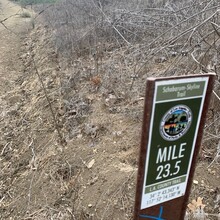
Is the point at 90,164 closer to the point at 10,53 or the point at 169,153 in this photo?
the point at 169,153

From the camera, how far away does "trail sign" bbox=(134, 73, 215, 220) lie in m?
1.52

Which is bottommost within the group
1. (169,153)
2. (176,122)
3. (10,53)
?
(10,53)

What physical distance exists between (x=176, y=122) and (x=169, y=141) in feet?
0.31

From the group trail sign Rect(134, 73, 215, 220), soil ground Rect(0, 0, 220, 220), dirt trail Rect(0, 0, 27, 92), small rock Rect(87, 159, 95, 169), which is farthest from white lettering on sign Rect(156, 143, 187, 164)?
dirt trail Rect(0, 0, 27, 92)

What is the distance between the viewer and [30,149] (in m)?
5.08

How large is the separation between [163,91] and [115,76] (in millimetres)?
4031

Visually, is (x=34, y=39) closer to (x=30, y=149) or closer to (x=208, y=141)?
(x=30, y=149)

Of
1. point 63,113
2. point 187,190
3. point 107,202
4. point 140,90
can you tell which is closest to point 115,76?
point 140,90

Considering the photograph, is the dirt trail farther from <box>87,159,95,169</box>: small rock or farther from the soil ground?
<box>87,159,95,169</box>: small rock

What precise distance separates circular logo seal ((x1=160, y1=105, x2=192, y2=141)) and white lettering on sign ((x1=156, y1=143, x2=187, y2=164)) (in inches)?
2.0

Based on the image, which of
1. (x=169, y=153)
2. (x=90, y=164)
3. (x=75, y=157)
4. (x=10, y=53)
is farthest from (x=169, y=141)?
(x=10, y=53)

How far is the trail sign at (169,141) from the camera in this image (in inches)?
59.8

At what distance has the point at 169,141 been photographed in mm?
1635

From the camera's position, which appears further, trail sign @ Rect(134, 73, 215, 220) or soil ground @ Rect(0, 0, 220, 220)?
soil ground @ Rect(0, 0, 220, 220)
